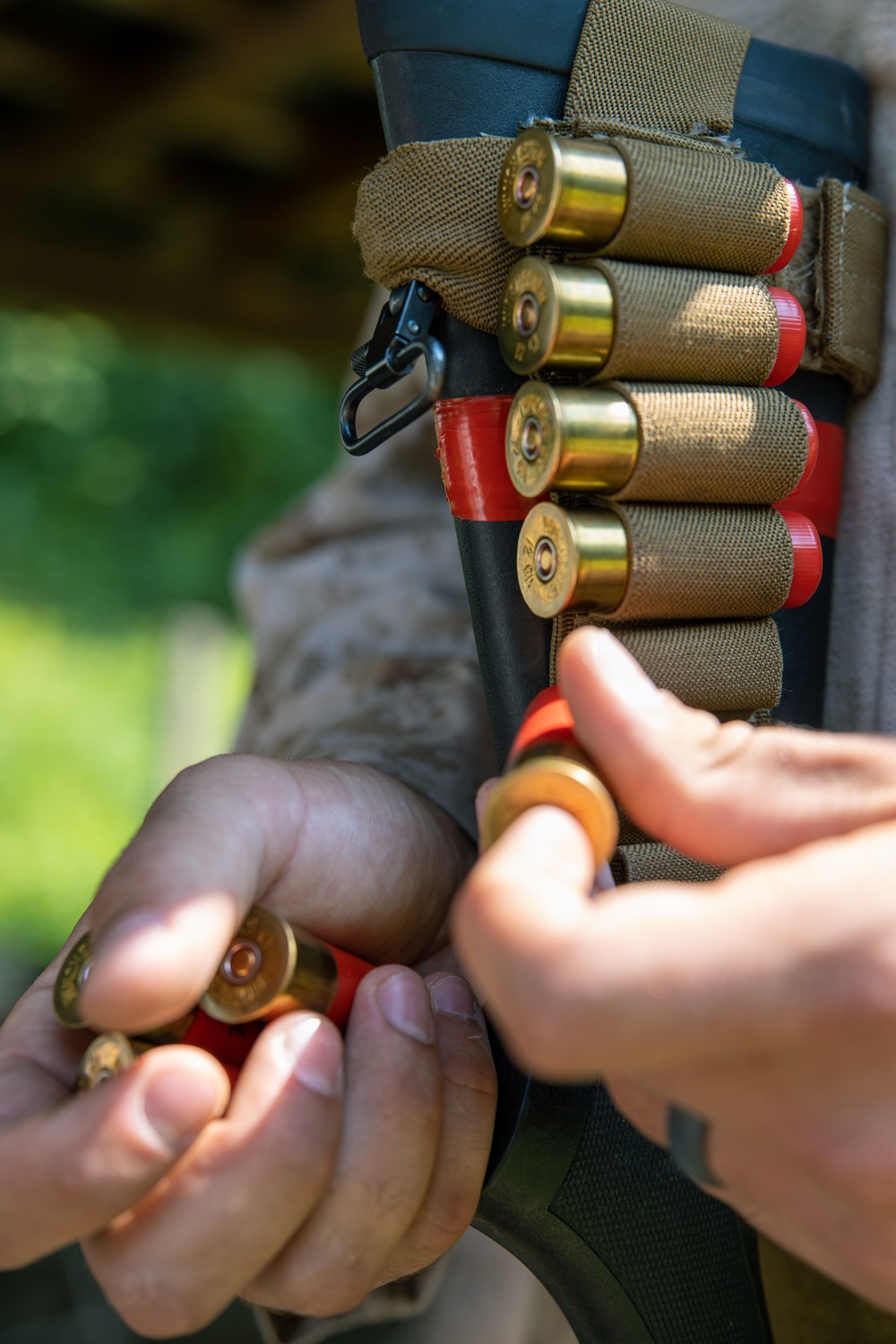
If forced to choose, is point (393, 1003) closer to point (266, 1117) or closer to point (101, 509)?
point (266, 1117)

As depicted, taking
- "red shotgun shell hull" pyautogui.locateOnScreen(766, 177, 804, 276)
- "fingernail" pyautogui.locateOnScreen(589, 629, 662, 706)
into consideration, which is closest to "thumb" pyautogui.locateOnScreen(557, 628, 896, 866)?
"fingernail" pyautogui.locateOnScreen(589, 629, 662, 706)

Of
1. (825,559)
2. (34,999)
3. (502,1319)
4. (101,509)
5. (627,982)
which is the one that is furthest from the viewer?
(101,509)

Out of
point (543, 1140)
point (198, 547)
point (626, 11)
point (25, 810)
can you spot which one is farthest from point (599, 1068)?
point (198, 547)

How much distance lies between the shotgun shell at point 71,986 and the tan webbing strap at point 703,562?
16.3 inches

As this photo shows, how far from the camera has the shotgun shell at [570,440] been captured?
0.78 m

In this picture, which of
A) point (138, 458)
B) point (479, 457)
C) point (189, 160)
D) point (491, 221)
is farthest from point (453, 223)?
point (138, 458)

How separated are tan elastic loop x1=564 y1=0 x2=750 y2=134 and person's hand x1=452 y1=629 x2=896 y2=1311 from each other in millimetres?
448

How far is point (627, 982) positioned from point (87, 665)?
8.65 m

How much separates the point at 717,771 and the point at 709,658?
0.27 meters

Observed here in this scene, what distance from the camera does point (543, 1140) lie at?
829mm

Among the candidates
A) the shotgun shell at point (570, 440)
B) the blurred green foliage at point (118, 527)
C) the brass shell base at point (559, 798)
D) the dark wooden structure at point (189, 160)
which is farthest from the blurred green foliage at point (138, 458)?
the brass shell base at point (559, 798)

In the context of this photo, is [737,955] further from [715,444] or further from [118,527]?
[118,527]

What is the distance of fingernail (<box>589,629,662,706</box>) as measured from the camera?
0.61 meters

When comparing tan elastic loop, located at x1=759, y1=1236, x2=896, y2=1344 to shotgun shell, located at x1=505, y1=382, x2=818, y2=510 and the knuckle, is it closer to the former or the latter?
the knuckle
